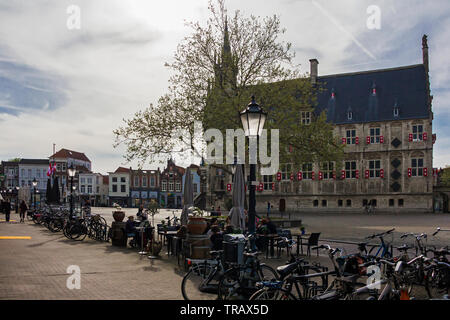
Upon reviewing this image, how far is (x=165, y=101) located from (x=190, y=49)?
143 inches

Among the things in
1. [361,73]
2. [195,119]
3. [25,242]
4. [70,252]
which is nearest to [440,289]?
[70,252]

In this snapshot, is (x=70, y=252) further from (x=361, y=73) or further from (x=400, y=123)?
(x=361, y=73)

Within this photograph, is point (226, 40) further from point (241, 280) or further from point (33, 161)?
point (33, 161)

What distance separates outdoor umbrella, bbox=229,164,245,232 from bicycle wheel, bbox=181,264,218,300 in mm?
6463

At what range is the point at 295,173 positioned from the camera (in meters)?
52.6

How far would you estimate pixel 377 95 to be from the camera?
5084 centimetres

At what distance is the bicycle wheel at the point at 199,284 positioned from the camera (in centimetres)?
735

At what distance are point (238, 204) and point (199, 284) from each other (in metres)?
7.14

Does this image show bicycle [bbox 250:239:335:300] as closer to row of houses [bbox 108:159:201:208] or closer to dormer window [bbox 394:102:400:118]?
dormer window [bbox 394:102:400:118]

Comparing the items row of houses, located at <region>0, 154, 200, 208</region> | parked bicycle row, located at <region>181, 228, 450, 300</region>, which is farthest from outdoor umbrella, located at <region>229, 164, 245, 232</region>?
row of houses, located at <region>0, 154, 200, 208</region>

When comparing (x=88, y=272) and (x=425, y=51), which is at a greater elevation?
(x=425, y=51)

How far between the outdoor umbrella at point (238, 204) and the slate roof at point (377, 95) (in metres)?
34.0

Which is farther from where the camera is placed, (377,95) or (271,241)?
(377,95)

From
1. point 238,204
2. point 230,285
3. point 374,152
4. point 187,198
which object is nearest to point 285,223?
point 187,198
